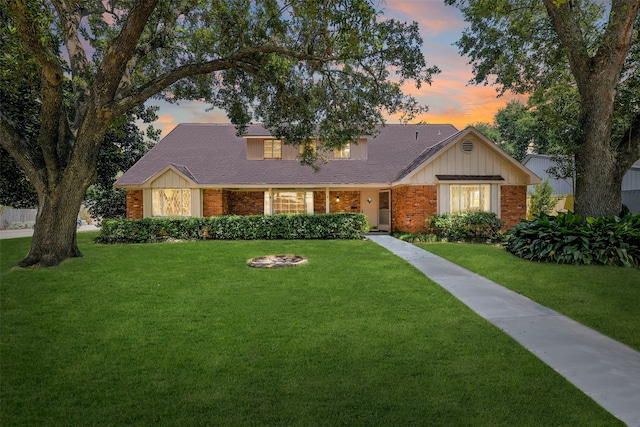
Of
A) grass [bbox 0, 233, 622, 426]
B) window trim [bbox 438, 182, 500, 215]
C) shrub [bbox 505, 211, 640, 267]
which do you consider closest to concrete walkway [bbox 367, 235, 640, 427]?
grass [bbox 0, 233, 622, 426]

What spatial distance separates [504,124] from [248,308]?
167 feet

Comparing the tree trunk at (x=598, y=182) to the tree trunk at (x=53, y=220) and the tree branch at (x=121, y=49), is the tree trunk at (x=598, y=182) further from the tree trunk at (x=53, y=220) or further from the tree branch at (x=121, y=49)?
the tree trunk at (x=53, y=220)

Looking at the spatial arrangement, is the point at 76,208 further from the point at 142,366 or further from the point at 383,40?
the point at 383,40

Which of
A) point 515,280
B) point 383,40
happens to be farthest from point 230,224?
point 515,280

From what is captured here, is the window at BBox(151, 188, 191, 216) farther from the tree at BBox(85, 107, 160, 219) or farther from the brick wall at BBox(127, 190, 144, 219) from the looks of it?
the tree at BBox(85, 107, 160, 219)

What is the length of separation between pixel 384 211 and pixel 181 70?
1372 cm

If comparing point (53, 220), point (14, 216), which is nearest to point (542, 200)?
point (53, 220)

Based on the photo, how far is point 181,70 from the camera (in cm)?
1099

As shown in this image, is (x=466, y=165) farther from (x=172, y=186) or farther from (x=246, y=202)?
(x=172, y=186)

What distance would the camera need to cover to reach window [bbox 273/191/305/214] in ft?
68.0

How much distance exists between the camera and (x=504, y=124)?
49.1 meters

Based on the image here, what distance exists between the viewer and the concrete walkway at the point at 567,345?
12.4 ft

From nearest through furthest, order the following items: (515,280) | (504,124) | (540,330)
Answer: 1. (540,330)
2. (515,280)
3. (504,124)

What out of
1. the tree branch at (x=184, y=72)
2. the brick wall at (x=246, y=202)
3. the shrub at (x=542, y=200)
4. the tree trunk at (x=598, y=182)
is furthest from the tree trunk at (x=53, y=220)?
the shrub at (x=542, y=200)
